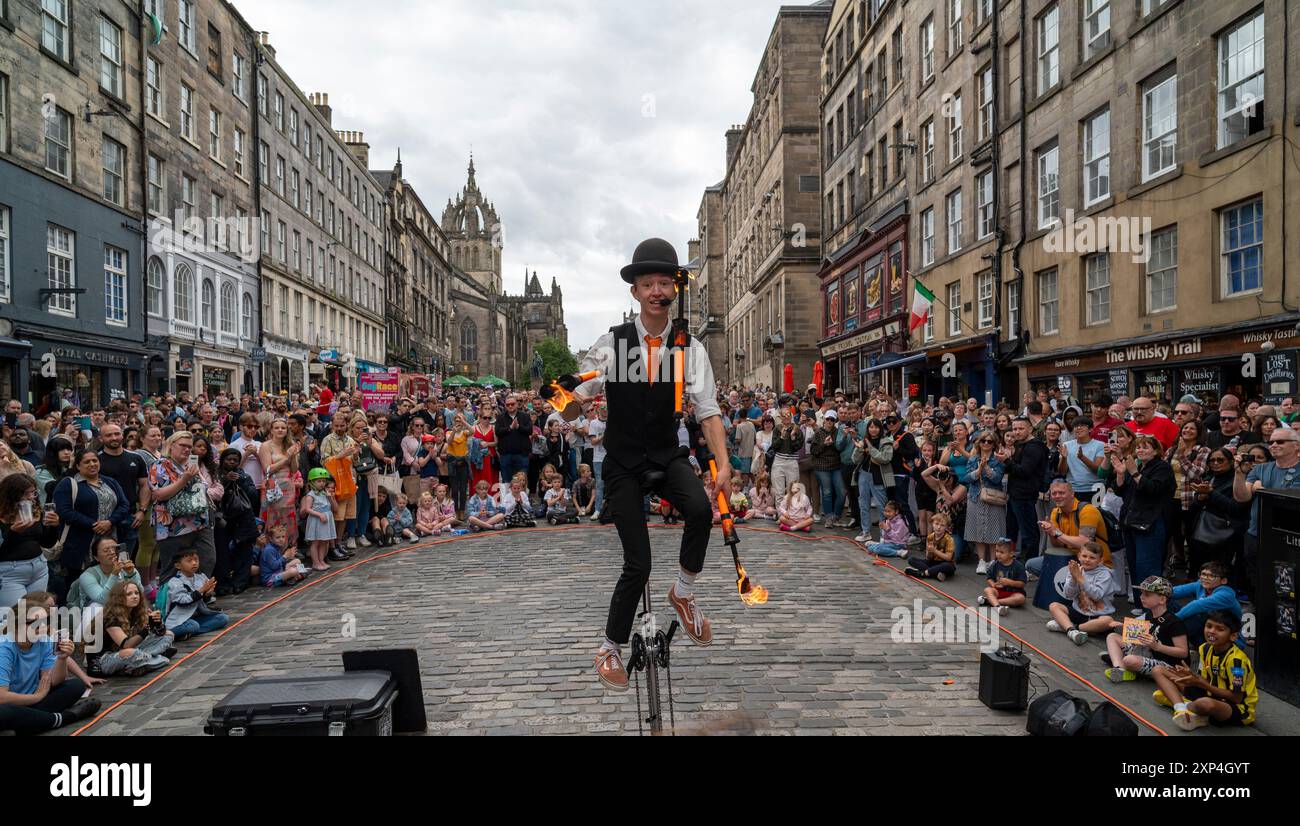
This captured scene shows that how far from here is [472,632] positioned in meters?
7.05

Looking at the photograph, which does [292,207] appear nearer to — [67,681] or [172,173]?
[172,173]

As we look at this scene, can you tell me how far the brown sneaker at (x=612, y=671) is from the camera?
440 cm

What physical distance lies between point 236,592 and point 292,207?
111 ft

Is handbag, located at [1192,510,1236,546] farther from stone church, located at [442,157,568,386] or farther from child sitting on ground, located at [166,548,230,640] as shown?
stone church, located at [442,157,568,386]

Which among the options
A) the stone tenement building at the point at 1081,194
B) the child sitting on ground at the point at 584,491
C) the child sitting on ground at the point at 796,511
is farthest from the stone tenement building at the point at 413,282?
the child sitting on ground at the point at 796,511

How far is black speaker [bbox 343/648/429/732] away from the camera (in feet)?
15.1

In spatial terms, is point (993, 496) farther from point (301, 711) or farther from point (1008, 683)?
point (301, 711)

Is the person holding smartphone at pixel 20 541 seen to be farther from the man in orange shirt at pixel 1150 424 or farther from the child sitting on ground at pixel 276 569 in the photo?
the man in orange shirt at pixel 1150 424

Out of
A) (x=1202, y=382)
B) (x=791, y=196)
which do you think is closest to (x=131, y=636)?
(x=1202, y=382)

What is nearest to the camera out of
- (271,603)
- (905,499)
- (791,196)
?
(271,603)

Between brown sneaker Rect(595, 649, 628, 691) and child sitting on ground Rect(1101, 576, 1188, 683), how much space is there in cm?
386

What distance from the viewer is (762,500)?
14.2m

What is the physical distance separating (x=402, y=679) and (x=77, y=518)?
437cm

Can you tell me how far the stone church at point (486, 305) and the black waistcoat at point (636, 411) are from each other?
8009 cm
